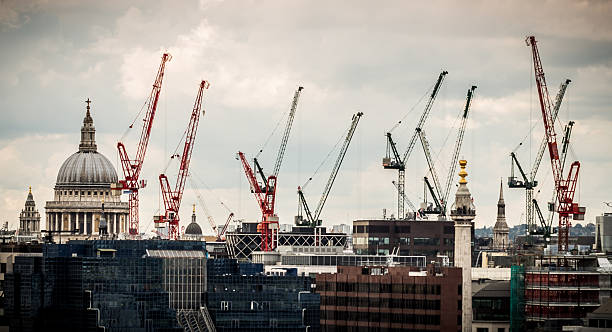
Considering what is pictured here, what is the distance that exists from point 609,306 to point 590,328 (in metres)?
6.28

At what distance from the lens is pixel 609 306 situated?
652 ft

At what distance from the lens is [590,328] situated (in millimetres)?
193125
